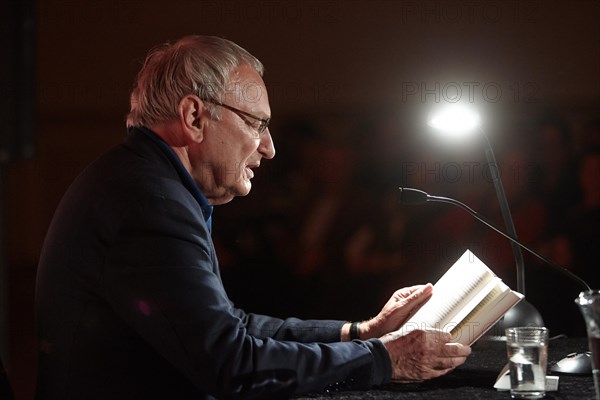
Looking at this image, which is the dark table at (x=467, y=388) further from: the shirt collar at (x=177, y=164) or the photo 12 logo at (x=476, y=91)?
the photo 12 logo at (x=476, y=91)

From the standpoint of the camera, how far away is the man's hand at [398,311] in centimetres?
150

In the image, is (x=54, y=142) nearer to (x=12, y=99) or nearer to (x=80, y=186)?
(x=80, y=186)

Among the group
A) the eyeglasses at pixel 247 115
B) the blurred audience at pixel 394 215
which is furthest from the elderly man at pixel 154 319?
the blurred audience at pixel 394 215

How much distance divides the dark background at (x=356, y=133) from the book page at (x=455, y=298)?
6.31ft

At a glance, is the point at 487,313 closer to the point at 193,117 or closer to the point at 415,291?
the point at 415,291

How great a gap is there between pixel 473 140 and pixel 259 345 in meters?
2.35

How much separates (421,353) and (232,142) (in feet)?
1.86

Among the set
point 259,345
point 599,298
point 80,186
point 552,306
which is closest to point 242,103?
point 80,186

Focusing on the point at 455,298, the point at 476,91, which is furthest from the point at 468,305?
the point at 476,91

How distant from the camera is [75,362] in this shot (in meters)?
1.24

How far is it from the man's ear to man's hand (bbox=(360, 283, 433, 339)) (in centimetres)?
50

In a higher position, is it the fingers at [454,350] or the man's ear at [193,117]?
the man's ear at [193,117]

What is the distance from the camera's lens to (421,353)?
129 cm

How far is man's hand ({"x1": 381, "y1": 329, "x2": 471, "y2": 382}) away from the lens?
4.19 ft
